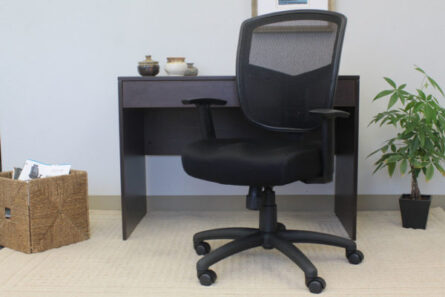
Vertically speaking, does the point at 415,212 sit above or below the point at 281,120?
below

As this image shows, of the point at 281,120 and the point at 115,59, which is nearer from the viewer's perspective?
the point at 281,120

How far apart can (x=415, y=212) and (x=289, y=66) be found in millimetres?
1089

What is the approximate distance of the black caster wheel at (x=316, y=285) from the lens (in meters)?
1.50

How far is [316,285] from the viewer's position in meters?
1.50

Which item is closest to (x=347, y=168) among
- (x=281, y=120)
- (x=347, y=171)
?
(x=347, y=171)

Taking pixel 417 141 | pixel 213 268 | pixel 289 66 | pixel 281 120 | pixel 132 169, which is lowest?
pixel 213 268

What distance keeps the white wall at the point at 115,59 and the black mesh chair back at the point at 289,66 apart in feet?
2.59

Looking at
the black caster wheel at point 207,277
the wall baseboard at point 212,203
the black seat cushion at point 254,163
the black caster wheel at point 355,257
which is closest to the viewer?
the black seat cushion at point 254,163

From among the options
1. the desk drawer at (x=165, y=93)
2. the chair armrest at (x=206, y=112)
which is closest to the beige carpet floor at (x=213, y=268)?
the chair armrest at (x=206, y=112)

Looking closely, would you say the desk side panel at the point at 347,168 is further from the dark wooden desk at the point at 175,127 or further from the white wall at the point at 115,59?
the white wall at the point at 115,59

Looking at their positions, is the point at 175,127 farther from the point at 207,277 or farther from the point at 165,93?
the point at 207,277

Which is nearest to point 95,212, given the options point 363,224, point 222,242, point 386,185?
point 222,242

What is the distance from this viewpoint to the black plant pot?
2.17 meters

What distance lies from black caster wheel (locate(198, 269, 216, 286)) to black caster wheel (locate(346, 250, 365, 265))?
564 mm
